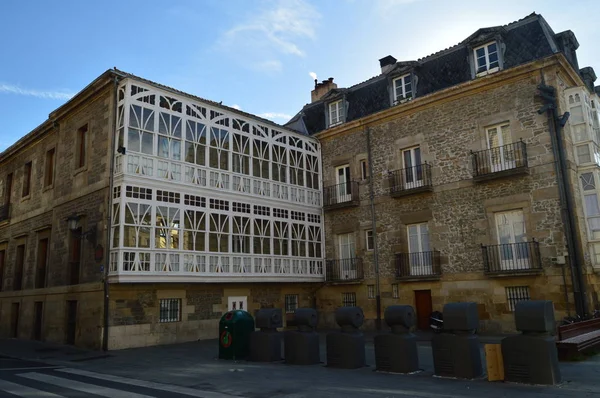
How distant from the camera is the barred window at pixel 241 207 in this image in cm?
1652

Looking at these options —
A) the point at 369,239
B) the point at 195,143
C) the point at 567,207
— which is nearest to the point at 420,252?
the point at 369,239

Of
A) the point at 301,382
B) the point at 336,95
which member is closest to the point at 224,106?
the point at 336,95

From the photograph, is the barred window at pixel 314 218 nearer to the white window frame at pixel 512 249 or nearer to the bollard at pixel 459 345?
the white window frame at pixel 512 249

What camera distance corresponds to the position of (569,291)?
13719 millimetres

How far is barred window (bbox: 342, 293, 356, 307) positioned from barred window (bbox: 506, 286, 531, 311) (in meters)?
6.05

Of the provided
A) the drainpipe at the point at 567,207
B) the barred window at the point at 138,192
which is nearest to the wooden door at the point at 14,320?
the barred window at the point at 138,192

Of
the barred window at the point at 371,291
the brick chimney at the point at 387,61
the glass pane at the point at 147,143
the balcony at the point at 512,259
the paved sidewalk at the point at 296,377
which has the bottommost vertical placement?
the paved sidewalk at the point at 296,377

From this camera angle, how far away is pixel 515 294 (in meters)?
14.9

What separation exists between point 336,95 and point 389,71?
9.20 feet

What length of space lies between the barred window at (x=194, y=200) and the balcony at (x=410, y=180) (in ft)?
23.4

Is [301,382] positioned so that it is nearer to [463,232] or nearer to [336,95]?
[463,232]

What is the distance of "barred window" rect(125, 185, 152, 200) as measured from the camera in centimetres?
1373

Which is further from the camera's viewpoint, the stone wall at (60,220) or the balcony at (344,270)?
the balcony at (344,270)

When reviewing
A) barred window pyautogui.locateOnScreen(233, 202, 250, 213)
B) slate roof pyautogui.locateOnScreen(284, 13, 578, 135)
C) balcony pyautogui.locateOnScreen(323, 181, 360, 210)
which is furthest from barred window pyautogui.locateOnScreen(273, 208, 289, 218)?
slate roof pyautogui.locateOnScreen(284, 13, 578, 135)
